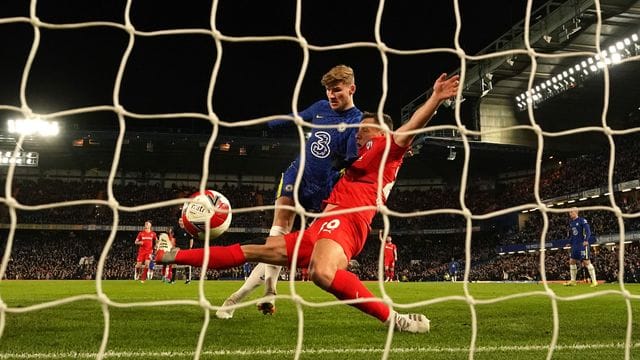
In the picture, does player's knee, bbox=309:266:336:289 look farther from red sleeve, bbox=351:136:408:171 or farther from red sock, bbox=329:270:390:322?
red sleeve, bbox=351:136:408:171

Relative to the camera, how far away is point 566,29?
20969mm

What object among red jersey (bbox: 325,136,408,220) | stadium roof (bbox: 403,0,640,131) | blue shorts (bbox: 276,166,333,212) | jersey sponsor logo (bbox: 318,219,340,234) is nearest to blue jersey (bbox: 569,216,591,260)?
stadium roof (bbox: 403,0,640,131)

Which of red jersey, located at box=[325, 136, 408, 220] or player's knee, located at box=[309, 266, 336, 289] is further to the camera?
red jersey, located at box=[325, 136, 408, 220]

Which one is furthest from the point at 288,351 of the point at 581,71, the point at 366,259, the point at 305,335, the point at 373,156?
the point at 366,259

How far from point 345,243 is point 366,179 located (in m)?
0.55

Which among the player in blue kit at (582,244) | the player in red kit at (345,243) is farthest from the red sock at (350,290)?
the player in blue kit at (582,244)

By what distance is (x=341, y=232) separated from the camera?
3650mm

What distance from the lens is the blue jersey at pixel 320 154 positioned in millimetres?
4684

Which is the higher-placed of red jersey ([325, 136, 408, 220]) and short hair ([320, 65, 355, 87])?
short hair ([320, 65, 355, 87])

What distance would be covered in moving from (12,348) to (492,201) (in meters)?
38.8

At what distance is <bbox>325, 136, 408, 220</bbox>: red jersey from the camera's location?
3.84 m

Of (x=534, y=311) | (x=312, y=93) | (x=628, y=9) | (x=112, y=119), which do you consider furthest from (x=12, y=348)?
(x=112, y=119)

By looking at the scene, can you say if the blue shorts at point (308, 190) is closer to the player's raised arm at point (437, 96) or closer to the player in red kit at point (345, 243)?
the player in red kit at point (345, 243)

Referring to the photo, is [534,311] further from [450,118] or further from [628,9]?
[450,118]
